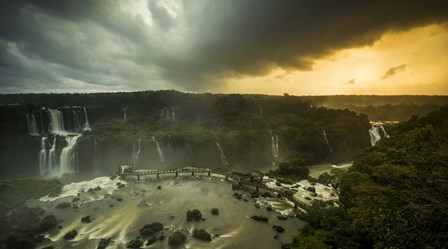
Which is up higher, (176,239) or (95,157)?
(95,157)

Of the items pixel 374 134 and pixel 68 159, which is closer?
pixel 68 159

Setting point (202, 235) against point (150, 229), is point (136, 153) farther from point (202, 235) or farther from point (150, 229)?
point (202, 235)

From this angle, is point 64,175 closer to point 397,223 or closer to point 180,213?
point 180,213

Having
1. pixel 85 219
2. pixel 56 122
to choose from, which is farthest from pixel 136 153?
pixel 85 219

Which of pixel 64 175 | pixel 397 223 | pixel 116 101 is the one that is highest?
pixel 116 101

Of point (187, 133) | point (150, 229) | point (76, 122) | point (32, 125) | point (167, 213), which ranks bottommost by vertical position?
point (167, 213)

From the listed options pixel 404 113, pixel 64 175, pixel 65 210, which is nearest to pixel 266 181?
pixel 65 210
